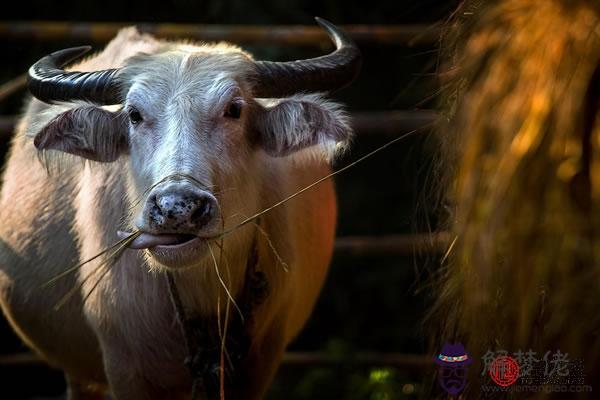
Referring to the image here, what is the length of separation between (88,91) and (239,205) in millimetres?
750

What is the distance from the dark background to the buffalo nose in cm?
384

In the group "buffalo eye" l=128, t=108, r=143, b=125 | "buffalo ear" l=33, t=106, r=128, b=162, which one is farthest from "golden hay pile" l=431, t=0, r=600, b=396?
"buffalo ear" l=33, t=106, r=128, b=162

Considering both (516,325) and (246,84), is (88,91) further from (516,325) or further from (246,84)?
(516,325)

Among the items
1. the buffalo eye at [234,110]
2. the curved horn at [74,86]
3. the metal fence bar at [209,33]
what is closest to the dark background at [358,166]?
the metal fence bar at [209,33]

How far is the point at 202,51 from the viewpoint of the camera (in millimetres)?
3812

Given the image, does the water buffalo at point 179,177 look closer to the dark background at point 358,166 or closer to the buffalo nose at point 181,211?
the buffalo nose at point 181,211

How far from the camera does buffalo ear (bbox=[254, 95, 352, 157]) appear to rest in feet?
11.8

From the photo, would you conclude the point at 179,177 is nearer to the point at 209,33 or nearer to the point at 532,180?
the point at 532,180

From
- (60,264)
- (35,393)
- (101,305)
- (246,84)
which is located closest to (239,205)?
(246,84)

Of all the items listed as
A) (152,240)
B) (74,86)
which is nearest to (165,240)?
(152,240)

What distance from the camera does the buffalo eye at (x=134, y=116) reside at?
11.5ft

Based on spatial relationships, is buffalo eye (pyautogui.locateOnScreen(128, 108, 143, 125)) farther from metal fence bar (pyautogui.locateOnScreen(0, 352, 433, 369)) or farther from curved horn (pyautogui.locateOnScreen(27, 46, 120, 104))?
metal fence bar (pyautogui.locateOnScreen(0, 352, 433, 369))

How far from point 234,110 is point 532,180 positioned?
130 cm

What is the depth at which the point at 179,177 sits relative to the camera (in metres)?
3.12
